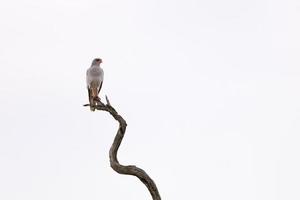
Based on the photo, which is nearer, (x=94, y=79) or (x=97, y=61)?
(x=94, y=79)

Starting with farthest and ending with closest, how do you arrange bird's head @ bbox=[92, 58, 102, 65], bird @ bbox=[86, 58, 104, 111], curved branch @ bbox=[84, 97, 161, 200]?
bird's head @ bbox=[92, 58, 102, 65], bird @ bbox=[86, 58, 104, 111], curved branch @ bbox=[84, 97, 161, 200]

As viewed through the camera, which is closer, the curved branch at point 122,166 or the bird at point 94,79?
the curved branch at point 122,166

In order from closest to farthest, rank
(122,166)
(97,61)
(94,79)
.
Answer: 1. (122,166)
2. (94,79)
3. (97,61)

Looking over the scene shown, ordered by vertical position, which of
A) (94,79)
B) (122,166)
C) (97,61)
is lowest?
(122,166)

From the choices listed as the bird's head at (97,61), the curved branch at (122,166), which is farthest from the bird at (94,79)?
the curved branch at (122,166)

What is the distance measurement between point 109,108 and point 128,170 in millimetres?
1499

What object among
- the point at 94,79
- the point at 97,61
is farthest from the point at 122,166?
the point at 97,61

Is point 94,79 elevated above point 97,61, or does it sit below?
below

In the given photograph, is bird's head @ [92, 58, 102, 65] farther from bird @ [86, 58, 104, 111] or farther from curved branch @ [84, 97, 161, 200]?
curved branch @ [84, 97, 161, 200]

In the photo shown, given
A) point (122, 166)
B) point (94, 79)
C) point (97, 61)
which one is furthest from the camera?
point (97, 61)

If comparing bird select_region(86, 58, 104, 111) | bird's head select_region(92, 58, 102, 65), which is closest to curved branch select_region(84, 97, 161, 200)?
bird select_region(86, 58, 104, 111)

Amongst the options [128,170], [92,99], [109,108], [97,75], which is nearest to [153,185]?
[128,170]

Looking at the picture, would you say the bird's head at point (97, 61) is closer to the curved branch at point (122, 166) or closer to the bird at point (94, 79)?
the bird at point (94, 79)

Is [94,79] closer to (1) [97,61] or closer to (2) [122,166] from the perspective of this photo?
(1) [97,61]
